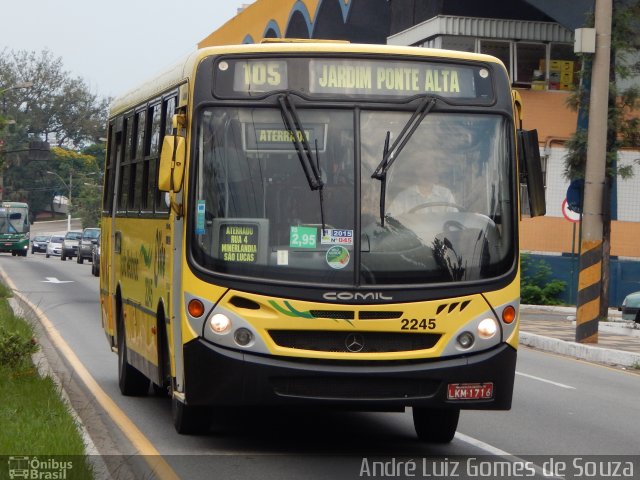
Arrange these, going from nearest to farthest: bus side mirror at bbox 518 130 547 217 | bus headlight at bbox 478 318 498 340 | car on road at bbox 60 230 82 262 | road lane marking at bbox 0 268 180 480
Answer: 1. road lane marking at bbox 0 268 180 480
2. bus headlight at bbox 478 318 498 340
3. bus side mirror at bbox 518 130 547 217
4. car on road at bbox 60 230 82 262

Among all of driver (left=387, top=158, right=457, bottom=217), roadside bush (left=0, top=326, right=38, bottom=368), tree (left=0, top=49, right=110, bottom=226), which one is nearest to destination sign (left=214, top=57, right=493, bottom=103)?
driver (left=387, top=158, right=457, bottom=217)

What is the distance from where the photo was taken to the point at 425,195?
9.77 m

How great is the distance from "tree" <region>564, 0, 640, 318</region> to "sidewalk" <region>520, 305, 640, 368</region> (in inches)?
59.2

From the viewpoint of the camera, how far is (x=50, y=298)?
103 feet

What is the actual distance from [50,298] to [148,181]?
19.9 meters

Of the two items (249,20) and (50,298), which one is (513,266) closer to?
(50,298)

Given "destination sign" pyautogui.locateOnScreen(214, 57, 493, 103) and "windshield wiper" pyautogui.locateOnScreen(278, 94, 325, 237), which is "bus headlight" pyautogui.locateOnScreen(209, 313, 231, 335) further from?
"destination sign" pyautogui.locateOnScreen(214, 57, 493, 103)

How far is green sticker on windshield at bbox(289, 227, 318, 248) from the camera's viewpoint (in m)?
9.56

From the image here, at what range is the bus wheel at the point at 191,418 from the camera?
10.4m

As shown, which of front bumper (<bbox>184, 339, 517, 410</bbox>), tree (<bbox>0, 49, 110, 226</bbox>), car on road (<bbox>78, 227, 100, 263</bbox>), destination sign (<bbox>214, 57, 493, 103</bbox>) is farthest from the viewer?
tree (<bbox>0, 49, 110, 226</bbox>)

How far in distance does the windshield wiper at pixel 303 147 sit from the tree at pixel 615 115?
766 inches

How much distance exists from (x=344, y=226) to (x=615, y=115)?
20644 mm

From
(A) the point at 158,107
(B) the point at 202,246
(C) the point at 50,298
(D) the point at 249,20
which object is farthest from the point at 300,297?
(D) the point at 249,20

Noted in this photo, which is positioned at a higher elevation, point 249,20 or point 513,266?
point 249,20
